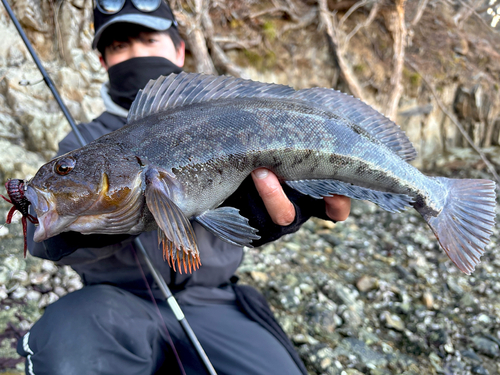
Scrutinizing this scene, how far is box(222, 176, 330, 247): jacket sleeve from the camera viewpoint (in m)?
2.15

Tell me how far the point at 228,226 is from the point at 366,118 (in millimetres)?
1128

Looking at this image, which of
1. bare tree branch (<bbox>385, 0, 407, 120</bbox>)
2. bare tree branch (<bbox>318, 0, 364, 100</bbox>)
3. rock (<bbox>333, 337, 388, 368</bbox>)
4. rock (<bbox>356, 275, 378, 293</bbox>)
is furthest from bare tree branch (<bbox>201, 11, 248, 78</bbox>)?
rock (<bbox>333, 337, 388, 368</bbox>)

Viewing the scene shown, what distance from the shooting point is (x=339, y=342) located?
11.1ft

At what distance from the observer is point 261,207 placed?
2176 mm

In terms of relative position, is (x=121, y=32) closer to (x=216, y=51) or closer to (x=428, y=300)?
(x=216, y=51)

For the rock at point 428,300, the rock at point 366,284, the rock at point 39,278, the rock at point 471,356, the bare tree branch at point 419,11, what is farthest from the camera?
the bare tree branch at point 419,11

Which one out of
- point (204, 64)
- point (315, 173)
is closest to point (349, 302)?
point (315, 173)

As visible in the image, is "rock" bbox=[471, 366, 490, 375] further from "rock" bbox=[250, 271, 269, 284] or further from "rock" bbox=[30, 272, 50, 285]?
"rock" bbox=[30, 272, 50, 285]

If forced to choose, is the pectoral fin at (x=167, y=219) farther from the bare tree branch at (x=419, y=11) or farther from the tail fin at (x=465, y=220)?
the bare tree branch at (x=419, y=11)

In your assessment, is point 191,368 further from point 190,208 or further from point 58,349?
point 190,208

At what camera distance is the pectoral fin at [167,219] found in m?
1.56

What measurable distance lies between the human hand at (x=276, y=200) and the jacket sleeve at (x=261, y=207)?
0.26ft

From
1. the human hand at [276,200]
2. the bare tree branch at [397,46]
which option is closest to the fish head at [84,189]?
the human hand at [276,200]

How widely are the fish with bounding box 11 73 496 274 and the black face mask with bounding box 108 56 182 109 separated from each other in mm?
879
